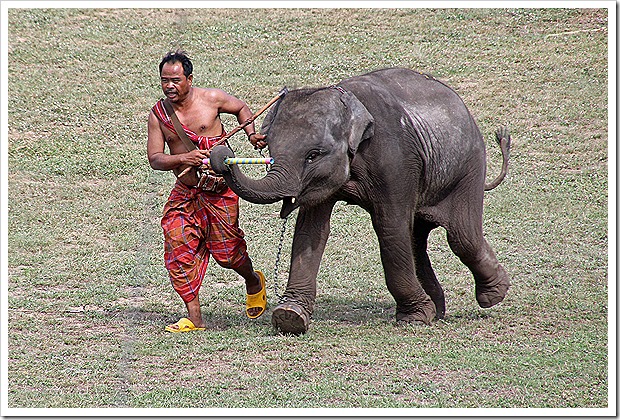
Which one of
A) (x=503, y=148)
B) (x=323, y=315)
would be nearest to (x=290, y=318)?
(x=323, y=315)

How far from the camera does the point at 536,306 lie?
859cm

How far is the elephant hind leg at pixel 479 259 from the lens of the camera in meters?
8.17

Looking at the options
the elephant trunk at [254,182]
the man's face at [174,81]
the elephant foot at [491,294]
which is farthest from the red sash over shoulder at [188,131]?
the elephant foot at [491,294]

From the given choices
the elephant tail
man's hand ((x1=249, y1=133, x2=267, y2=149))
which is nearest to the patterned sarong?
man's hand ((x1=249, y1=133, x2=267, y2=149))

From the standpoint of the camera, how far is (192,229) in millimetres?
7754

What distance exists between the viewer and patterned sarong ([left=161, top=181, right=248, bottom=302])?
774 centimetres

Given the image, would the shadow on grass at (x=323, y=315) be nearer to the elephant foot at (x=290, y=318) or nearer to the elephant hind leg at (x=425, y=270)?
the elephant hind leg at (x=425, y=270)

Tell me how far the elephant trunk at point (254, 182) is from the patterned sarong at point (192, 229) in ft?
2.44

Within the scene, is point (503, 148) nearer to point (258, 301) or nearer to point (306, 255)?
point (306, 255)

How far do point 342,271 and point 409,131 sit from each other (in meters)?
2.33

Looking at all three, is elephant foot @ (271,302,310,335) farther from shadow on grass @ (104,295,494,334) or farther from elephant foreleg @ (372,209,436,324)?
elephant foreleg @ (372,209,436,324)

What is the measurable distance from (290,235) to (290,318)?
379cm

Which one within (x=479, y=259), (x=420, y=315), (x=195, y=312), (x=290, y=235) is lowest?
(x=195, y=312)

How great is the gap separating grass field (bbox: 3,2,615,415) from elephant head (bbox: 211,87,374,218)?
1055 millimetres
